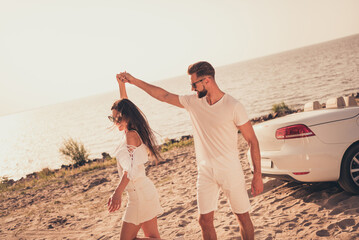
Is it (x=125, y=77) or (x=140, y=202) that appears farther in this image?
(x=125, y=77)

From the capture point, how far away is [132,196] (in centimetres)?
279

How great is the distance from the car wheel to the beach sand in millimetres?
196

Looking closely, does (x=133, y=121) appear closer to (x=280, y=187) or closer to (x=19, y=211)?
(x=280, y=187)

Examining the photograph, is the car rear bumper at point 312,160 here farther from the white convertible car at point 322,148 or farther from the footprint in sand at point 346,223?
the footprint in sand at point 346,223

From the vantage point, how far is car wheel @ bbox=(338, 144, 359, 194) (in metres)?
4.27

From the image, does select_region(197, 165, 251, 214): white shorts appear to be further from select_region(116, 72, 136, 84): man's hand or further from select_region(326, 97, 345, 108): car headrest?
select_region(326, 97, 345, 108): car headrest

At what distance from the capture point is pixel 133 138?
2857 mm

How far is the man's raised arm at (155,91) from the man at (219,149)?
0.92ft

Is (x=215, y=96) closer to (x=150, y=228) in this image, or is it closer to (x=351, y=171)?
(x=150, y=228)

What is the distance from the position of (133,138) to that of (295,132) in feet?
8.45

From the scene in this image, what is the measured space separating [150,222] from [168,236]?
83.2 inches

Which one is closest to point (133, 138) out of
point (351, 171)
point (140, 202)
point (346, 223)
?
point (140, 202)

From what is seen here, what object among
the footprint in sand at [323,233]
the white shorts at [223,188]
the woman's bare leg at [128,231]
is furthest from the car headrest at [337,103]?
the woman's bare leg at [128,231]

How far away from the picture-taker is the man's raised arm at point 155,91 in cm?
329
